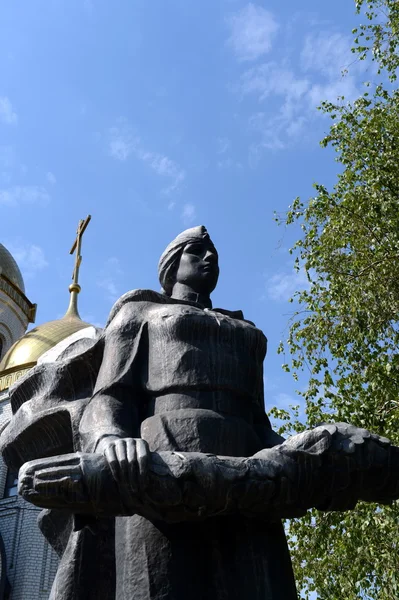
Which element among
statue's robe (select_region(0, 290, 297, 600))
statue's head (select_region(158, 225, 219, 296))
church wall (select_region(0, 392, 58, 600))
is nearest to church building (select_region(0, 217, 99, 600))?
church wall (select_region(0, 392, 58, 600))

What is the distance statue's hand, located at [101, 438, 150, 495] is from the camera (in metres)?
2.98

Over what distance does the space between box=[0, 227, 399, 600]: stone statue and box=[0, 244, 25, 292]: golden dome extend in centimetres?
3430

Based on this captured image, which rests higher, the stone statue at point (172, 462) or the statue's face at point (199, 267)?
the statue's face at point (199, 267)

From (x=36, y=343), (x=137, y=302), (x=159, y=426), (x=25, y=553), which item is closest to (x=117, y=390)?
(x=159, y=426)

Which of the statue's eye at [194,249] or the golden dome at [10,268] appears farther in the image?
the golden dome at [10,268]

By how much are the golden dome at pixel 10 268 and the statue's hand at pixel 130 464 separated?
116 ft

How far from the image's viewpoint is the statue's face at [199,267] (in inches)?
168

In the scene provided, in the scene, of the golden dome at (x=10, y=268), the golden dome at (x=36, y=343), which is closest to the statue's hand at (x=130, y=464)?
the golden dome at (x=36, y=343)

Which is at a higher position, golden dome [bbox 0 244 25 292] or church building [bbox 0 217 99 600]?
golden dome [bbox 0 244 25 292]

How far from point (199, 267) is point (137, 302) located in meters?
0.43

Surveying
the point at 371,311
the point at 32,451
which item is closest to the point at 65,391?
the point at 32,451

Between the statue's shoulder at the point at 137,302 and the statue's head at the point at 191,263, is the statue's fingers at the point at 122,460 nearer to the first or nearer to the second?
the statue's shoulder at the point at 137,302

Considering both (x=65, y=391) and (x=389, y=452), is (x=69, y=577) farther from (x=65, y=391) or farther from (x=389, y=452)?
(x=389, y=452)

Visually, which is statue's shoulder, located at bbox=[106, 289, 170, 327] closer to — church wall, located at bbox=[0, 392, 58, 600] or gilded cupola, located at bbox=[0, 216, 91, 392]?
church wall, located at bbox=[0, 392, 58, 600]
